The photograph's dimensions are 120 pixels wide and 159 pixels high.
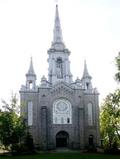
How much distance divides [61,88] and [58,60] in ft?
23.6

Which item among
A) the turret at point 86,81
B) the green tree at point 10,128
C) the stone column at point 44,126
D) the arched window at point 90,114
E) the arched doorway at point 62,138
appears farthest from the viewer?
the turret at point 86,81

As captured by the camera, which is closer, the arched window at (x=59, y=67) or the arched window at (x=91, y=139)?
the arched window at (x=91, y=139)

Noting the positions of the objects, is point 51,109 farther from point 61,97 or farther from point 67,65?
point 67,65

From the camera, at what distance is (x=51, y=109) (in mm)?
61188

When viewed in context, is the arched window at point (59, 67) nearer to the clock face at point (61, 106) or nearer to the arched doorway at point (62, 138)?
the clock face at point (61, 106)

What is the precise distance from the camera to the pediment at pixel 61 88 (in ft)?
203

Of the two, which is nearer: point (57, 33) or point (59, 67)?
point (59, 67)

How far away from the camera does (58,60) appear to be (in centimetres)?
6681

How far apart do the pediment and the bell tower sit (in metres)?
1.75

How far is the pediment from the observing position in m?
61.9

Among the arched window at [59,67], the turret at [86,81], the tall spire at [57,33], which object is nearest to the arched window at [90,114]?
the turret at [86,81]

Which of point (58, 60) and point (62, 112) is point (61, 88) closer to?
point (62, 112)

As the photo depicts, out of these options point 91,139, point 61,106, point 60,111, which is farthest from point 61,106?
point 91,139

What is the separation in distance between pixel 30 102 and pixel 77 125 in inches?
383
